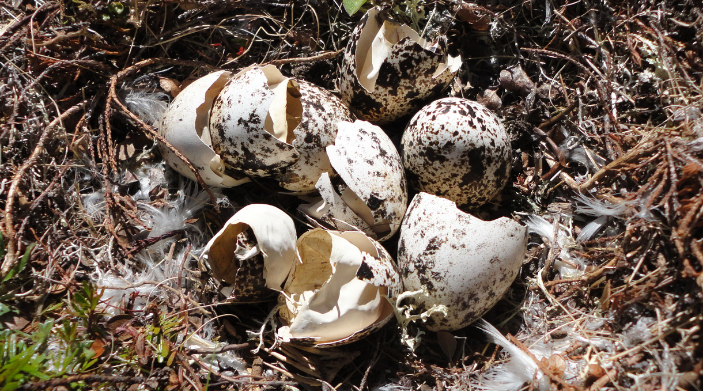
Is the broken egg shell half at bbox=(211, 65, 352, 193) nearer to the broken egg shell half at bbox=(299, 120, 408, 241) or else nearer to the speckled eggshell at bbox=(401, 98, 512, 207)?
the broken egg shell half at bbox=(299, 120, 408, 241)

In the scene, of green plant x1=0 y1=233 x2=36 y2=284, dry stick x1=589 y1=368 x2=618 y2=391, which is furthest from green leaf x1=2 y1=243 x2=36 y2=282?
dry stick x1=589 y1=368 x2=618 y2=391

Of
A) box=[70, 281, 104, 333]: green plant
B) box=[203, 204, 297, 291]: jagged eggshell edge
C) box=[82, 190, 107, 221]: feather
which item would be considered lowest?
box=[70, 281, 104, 333]: green plant

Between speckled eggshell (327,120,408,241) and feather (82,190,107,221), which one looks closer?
speckled eggshell (327,120,408,241)

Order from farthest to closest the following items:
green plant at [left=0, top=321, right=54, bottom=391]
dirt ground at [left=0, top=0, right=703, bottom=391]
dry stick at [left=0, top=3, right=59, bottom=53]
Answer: dry stick at [left=0, top=3, right=59, bottom=53]
dirt ground at [left=0, top=0, right=703, bottom=391]
green plant at [left=0, top=321, right=54, bottom=391]

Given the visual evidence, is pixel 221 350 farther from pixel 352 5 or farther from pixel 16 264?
pixel 352 5

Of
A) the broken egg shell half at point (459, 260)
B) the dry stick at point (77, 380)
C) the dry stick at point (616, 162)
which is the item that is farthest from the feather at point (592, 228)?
the dry stick at point (77, 380)

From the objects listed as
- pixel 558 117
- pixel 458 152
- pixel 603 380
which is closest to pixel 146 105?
pixel 458 152

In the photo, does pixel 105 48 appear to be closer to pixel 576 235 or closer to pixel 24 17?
pixel 24 17
